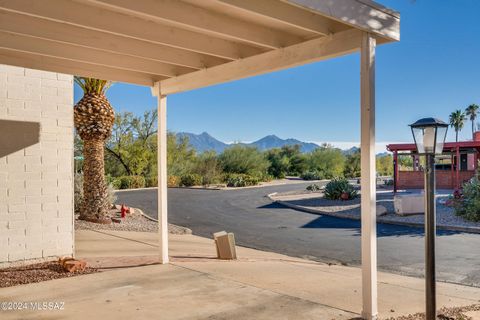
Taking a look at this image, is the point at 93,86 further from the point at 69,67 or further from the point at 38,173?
the point at 69,67

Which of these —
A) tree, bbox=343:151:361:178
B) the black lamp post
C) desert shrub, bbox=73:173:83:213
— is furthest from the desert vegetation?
the black lamp post

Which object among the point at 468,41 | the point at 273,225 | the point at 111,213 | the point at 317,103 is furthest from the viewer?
the point at 317,103

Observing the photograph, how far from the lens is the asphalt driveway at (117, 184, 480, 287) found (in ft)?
28.8

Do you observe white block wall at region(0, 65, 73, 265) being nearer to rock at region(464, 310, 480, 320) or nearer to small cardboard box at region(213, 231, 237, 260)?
small cardboard box at region(213, 231, 237, 260)

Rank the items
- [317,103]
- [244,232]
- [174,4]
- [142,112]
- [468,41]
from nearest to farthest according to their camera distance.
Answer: [174,4] < [244,232] < [142,112] < [468,41] < [317,103]

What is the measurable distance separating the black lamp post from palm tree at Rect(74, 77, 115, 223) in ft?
35.4

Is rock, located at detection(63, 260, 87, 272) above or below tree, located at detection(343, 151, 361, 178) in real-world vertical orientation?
below

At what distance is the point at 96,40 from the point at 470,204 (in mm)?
13482

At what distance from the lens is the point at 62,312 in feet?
16.2

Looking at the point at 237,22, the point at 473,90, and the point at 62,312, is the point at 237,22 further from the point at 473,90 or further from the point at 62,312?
the point at 473,90

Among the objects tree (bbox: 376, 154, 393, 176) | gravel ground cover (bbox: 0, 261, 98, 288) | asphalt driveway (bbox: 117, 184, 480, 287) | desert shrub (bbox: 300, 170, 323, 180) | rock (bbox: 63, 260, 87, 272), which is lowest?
asphalt driveway (bbox: 117, 184, 480, 287)

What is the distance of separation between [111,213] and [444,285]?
37.9 ft

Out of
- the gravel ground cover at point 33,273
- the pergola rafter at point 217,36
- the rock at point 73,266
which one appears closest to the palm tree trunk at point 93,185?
the gravel ground cover at point 33,273

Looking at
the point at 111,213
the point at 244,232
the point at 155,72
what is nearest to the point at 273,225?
the point at 244,232
